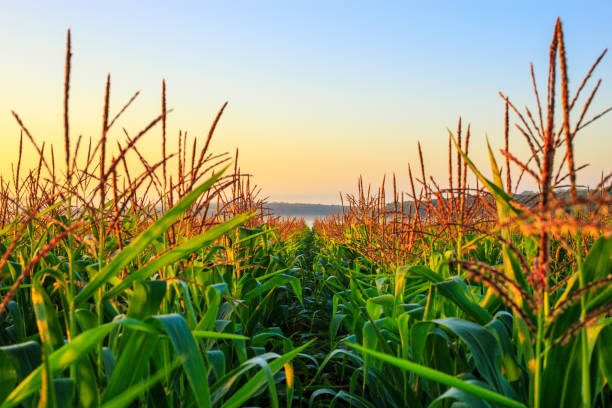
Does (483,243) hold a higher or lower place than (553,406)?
higher

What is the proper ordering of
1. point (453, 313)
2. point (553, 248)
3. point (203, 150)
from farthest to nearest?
point (553, 248)
point (453, 313)
point (203, 150)

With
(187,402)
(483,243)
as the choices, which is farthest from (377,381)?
(483,243)

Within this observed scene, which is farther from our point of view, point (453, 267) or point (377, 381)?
point (453, 267)

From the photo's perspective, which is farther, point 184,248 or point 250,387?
point 250,387

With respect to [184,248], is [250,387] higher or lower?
lower

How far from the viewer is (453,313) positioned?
1936 millimetres

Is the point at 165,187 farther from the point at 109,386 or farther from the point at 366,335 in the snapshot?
the point at 366,335

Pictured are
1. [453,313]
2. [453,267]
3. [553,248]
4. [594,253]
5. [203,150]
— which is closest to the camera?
[594,253]

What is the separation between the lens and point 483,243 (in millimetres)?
3482

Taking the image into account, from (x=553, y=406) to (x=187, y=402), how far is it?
1.06 m

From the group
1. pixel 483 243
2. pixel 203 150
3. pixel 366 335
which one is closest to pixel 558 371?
pixel 366 335

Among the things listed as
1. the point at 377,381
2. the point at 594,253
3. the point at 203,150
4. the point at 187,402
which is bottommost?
the point at 377,381

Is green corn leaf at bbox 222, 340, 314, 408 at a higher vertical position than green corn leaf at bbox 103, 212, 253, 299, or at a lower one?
lower

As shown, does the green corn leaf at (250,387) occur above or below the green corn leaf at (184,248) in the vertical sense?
below
